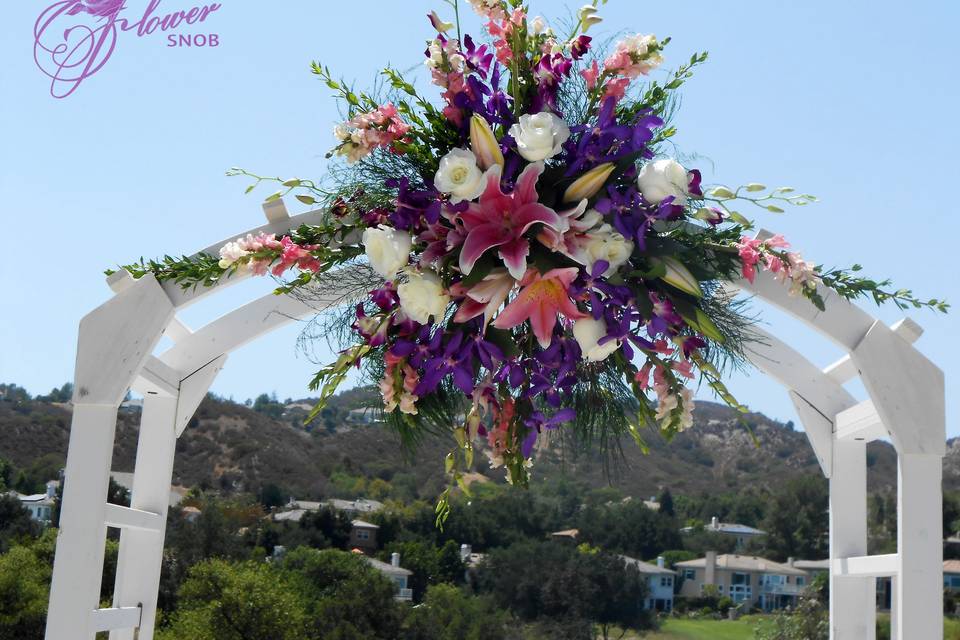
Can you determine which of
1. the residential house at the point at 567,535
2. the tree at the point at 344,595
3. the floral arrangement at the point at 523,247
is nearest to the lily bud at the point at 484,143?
the floral arrangement at the point at 523,247

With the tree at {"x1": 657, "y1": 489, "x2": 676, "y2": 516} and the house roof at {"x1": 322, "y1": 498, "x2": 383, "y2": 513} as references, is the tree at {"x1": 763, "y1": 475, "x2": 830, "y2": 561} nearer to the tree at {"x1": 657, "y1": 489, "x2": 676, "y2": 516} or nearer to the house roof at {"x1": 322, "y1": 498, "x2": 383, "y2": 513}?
the tree at {"x1": 657, "y1": 489, "x2": 676, "y2": 516}

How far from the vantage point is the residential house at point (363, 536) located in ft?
92.4

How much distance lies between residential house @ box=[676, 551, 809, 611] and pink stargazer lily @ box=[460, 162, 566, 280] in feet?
97.2

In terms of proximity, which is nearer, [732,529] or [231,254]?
[231,254]

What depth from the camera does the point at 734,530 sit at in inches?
1225

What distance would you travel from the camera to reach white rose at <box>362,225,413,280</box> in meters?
2.06

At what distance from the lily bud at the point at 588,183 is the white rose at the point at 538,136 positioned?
0.08 metres

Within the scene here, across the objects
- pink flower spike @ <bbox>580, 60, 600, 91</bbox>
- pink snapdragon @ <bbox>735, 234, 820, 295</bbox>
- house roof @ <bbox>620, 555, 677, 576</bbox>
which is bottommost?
house roof @ <bbox>620, 555, 677, 576</bbox>

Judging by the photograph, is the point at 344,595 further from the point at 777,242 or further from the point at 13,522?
the point at 777,242

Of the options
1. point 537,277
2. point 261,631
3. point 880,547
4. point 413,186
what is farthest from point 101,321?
point 880,547

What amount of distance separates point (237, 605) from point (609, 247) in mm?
21025

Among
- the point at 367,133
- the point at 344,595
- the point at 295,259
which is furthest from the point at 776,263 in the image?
the point at 344,595

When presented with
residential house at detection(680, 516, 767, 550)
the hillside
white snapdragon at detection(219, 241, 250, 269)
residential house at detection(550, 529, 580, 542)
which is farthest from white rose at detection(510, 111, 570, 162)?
residential house at detection(680, 516, 767, 550)

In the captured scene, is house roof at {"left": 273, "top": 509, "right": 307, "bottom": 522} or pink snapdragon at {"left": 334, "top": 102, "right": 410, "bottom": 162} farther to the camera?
house roof at {"left": 273, "top": 509, "right": 307, "bottom": 522}
